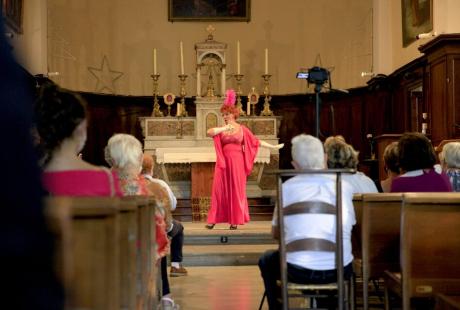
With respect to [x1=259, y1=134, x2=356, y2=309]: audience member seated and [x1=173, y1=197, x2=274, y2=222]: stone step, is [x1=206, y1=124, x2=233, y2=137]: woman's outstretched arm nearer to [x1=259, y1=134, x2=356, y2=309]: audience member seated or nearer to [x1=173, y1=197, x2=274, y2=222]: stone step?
[x1=173, y1=197, x2=274, y2=222]: stone step

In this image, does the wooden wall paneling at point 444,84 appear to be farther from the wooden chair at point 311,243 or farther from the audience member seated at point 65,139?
the audience member seated at point 65,139

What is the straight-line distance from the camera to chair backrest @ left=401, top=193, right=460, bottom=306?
10.7ft

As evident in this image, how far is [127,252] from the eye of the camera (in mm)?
2352

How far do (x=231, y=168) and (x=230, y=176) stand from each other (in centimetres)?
10

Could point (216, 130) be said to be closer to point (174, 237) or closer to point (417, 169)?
point (174, 237)

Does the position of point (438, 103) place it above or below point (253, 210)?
above

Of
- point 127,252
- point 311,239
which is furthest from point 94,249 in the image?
point 311,239

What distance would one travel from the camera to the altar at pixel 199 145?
10836mm

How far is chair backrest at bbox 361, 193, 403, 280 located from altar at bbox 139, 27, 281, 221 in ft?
23.1

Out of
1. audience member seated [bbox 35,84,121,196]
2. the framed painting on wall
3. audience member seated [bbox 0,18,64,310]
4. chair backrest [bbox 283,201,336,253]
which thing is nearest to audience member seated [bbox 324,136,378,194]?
chair backrest [bbox 283,201,336,253]

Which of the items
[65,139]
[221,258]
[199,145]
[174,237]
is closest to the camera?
[65,139]

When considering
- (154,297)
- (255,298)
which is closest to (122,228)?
(154,297)

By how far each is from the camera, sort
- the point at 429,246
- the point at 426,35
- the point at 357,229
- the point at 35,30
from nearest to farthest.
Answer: the point at 429,246
the point at 357,229
the point at 426,35
the point at 35,30

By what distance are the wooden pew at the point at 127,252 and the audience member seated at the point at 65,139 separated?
247mm
